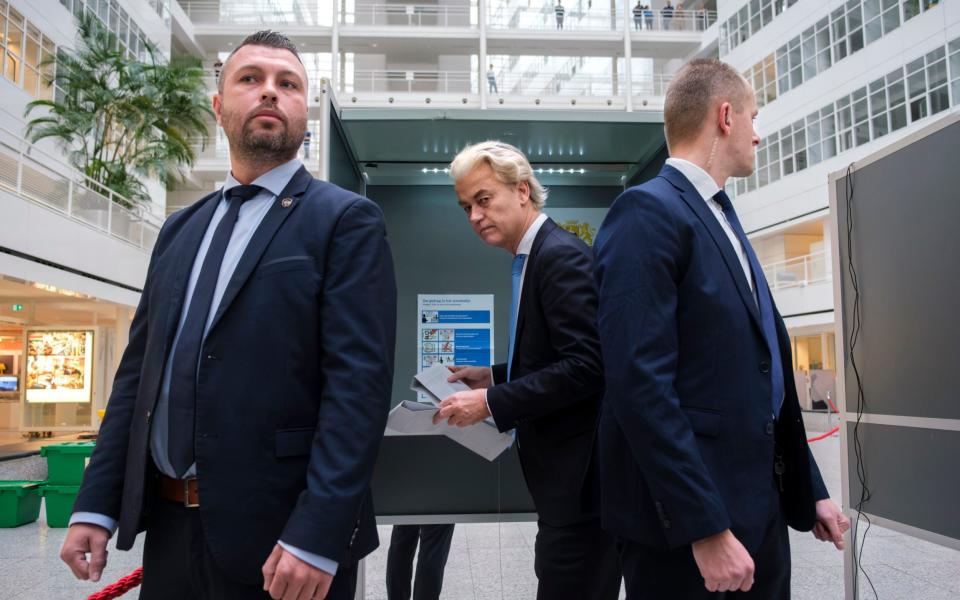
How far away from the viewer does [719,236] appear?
5.96 ft

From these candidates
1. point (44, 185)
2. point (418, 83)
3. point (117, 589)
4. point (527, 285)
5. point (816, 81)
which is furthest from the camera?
point (418, 83)

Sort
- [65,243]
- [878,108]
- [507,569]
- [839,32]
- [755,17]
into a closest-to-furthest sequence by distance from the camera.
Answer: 1. [507,569]
2. [65,243]
3. [878,108]
4. [839,32]
5. [755,17]

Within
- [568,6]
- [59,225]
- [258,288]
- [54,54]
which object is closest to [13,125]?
[54,54]

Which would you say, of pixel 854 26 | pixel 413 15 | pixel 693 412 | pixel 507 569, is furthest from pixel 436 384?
pixel 413 15

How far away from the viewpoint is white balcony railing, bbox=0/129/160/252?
12958 millimetres

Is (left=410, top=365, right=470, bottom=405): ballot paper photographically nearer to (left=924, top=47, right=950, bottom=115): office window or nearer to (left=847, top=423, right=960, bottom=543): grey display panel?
(left=847, top=423, right=960, bottom=543): grey display panel

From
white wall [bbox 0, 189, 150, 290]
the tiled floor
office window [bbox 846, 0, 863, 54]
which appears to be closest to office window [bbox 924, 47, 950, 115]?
office window [bbox 846, 0, 863, 54]

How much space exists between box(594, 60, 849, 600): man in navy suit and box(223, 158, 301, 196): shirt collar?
2.72 ft

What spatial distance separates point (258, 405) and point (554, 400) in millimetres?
1038

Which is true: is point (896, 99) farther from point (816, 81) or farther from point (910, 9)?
point (816, 81)

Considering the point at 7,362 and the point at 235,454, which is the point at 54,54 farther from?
the point at 235,454

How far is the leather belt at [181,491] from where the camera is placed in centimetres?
162

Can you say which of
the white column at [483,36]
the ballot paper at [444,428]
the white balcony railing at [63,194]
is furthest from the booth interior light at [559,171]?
the white column at [483,36]

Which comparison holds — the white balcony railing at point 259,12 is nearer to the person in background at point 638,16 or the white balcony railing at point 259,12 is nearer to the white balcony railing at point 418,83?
the white balcony railing at point 418,83
